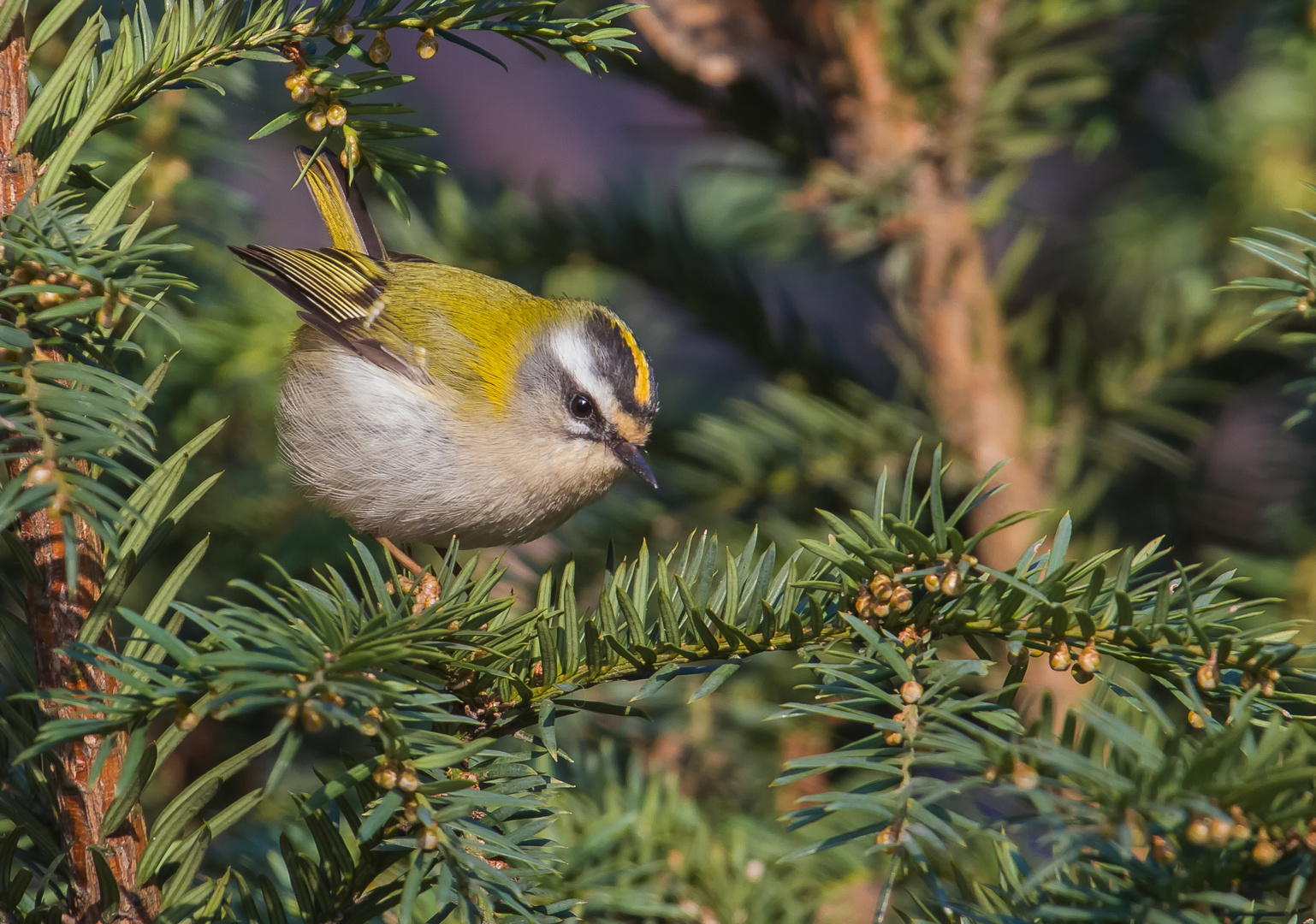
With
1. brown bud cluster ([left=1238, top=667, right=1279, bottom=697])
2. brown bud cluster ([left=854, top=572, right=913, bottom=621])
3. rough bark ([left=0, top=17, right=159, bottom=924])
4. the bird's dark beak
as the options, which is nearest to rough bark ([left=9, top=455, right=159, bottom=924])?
rough bark ([left=0, top=17, right=159, bottom=924])

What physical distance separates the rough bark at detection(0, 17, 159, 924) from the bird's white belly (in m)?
0.84

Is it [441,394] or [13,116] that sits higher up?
[13,116]

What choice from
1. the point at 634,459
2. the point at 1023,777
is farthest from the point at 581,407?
the point at 1023,777

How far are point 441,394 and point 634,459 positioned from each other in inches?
14.3

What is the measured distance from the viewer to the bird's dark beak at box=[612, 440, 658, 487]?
1693 millimetres

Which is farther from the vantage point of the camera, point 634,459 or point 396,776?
point 634,459

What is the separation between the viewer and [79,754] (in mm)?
759

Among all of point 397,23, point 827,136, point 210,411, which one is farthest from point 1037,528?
point 210,411

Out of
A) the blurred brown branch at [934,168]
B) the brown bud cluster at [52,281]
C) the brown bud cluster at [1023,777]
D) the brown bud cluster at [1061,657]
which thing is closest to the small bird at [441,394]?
the blurred brown branch at [934,168]

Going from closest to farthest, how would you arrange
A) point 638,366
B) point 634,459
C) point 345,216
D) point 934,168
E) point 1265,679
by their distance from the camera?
point 1265,679
point 934,168
point 634,459
point 638,366
point 345,216

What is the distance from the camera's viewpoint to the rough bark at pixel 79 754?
75cm

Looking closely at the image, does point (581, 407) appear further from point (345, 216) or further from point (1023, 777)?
point (1023, 777)

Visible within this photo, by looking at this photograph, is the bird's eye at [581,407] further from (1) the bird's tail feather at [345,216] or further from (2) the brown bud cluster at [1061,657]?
(2) the brown bud cluster at [1061,657]

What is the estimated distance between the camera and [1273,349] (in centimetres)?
160
